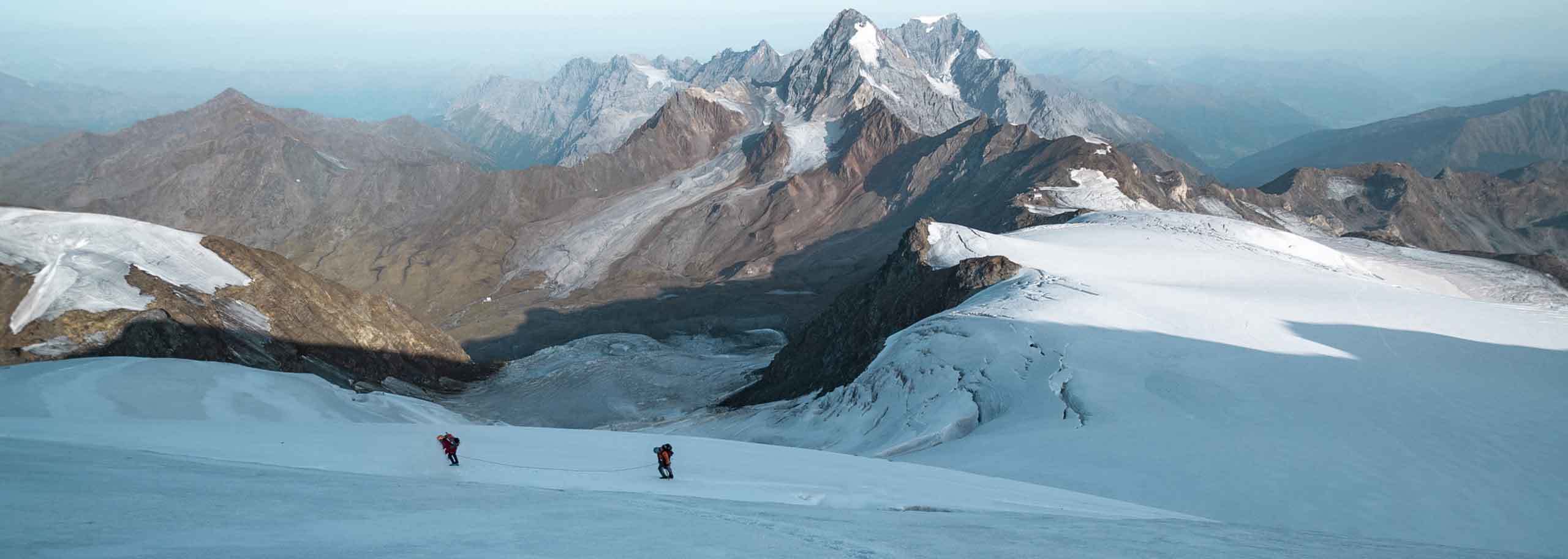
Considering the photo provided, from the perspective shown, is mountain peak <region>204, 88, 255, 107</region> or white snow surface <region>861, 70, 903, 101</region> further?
mountain peak <region>204, 88, 255, 107</region>

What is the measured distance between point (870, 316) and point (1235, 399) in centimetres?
2292

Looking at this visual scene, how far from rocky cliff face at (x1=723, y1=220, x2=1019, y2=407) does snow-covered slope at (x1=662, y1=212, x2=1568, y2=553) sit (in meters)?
2.85

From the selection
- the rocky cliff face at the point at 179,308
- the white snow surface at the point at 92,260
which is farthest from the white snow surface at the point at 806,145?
the white snow surface at the point at 92,260

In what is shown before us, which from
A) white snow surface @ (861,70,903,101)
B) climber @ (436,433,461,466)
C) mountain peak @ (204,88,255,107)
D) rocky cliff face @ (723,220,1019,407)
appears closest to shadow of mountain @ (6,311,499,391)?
rocky cliff face @ (723,220,1019,407)

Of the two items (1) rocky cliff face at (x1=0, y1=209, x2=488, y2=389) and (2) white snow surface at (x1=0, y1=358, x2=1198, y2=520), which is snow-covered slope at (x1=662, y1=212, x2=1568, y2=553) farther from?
(1) rocky cliff face at (x1=0, y1=209, x2=488, y2=389)

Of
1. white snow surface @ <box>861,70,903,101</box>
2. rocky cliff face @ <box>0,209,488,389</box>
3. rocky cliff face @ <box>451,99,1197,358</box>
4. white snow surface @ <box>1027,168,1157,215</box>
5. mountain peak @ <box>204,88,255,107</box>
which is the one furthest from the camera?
mountain peak @ <box>204,88,255,107</box>

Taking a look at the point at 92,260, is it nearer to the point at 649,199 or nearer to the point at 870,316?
the point at 870,316

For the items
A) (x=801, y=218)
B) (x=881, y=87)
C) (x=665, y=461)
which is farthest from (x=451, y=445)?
(x=881, y=87)

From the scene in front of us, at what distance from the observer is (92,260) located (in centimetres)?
3484

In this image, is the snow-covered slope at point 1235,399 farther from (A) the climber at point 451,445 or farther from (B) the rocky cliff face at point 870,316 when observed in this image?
(A) the climber at point 451,445

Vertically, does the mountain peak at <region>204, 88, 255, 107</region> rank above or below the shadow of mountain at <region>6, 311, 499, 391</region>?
above

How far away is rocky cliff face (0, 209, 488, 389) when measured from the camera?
3162 cm

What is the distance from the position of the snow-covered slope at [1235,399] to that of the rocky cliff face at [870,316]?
2.85 meters

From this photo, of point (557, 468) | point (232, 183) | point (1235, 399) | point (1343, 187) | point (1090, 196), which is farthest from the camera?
point (232, 183)
